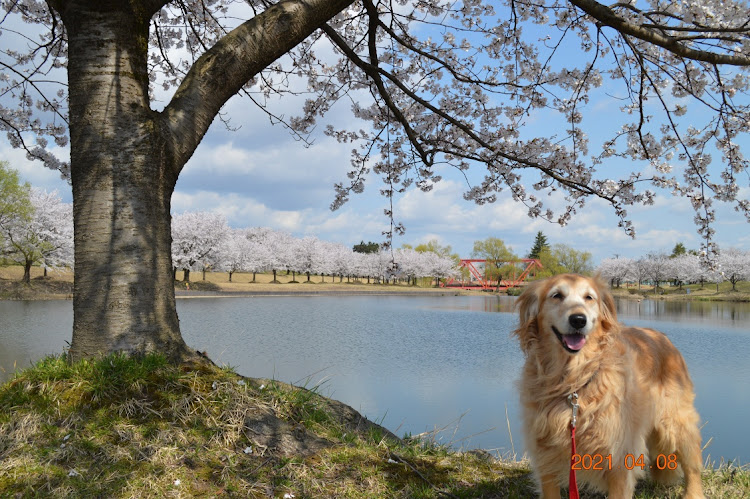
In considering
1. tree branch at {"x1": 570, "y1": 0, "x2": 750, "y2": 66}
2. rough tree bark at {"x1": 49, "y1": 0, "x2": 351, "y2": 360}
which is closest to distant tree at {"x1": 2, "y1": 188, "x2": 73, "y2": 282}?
rough tree bark at {"x1": 49, "y1": 0, "x2": 351, "y2": 360}

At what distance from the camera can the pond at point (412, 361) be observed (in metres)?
7.48

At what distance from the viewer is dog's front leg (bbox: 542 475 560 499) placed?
2469 millimetres

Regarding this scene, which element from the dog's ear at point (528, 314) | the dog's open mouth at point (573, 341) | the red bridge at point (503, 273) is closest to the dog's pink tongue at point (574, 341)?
the dog's open mouth at point (573, 341)

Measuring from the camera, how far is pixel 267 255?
6384 cm

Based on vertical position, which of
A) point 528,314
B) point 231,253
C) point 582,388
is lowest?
point 582,388

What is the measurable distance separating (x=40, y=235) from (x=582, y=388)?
37011 mm

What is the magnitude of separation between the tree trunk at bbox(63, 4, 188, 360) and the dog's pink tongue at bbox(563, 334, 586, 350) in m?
2.50

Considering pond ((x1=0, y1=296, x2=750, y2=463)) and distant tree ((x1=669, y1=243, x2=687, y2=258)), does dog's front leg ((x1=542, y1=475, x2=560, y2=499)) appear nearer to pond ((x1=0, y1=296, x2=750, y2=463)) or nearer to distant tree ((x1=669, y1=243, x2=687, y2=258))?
pond ((x1=0, y1=296, x2=750, y2=463))

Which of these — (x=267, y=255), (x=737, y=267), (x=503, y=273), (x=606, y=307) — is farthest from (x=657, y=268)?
(x=606, y=307)

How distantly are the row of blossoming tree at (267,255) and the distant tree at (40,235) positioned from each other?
357 inches

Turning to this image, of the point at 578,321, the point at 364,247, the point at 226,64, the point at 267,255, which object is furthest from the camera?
the point at 364,247

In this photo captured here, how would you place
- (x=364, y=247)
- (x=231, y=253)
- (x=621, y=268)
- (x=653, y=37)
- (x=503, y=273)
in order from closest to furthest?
1. (x=653, y=37)
2. (x=231, y=253)
3. (x=621, y=268)
4. (x=503, y=273)
5. (x=364, y=247)

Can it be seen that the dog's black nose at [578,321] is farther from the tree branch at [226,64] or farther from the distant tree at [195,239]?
the distant tree at [195,239]

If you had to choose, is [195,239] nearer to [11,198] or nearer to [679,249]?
[11,198]
